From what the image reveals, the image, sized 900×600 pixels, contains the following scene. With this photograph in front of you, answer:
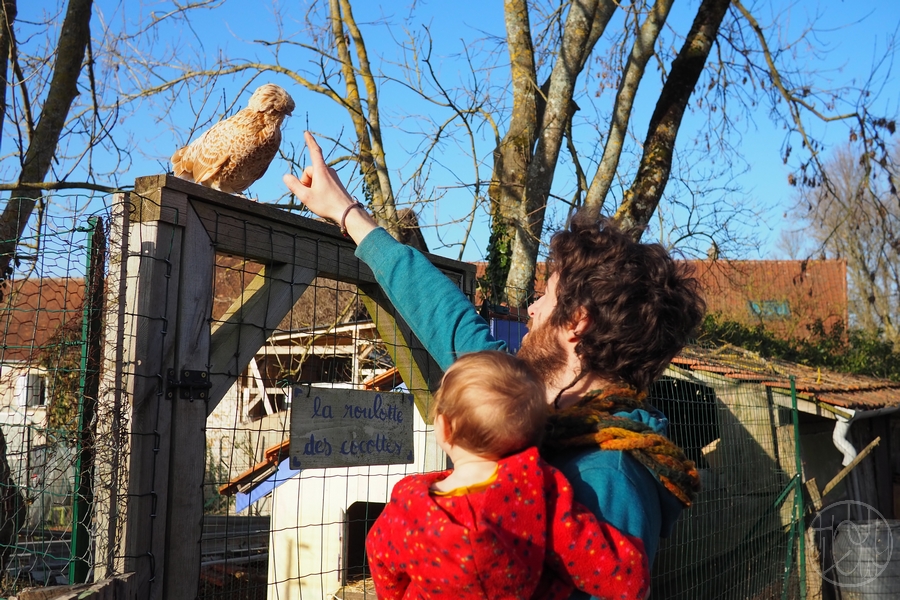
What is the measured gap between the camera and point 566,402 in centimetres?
172

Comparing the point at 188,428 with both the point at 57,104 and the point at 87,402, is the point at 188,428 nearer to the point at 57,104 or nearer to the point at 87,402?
the point at 87,402

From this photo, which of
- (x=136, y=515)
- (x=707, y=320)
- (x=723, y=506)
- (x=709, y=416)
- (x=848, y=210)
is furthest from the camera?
(x=707, y=320)

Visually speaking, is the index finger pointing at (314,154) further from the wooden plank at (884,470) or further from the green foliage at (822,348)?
the green foliage at (822,348)

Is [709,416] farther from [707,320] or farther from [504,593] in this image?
[707,320]


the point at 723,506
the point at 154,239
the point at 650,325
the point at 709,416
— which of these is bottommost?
the point at 723,506

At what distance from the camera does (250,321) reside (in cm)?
236

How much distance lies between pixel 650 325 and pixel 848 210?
853 centimetres

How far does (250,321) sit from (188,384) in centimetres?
34

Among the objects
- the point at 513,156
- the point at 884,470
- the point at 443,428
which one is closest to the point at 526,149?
the point at 513,156

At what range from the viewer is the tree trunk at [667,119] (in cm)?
765

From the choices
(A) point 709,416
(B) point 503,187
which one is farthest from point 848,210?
(B) point 503,187

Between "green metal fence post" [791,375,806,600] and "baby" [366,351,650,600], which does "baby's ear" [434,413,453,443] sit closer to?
"baby" [366,351,650,600]

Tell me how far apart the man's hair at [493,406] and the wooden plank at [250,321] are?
0.94 metres

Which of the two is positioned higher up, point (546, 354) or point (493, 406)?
point (546, 354)
